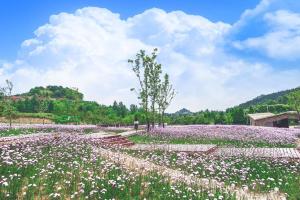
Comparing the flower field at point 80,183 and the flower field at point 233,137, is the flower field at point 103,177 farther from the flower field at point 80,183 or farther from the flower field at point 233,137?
the flower field at point 233,137

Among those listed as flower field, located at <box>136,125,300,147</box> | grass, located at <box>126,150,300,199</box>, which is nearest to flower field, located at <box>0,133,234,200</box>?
grass, located at <box>126,150,300,199</box>

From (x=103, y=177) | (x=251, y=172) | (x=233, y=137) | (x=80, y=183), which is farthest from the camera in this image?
(x=233, y=137)

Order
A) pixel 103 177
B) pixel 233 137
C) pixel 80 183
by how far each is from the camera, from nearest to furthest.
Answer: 1. pixel 80 183
2. pixel 103 177
3. pixel 233 137

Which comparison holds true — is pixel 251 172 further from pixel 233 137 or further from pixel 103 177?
pixel 233 137

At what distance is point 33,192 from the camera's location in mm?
12734

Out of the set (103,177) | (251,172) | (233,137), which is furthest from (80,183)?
(233,137)

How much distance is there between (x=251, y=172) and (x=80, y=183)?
8.58 meters

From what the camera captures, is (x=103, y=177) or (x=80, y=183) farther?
(x=103, y=177)

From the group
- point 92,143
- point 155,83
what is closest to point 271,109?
point 155,83

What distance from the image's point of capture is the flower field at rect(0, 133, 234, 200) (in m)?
12.7

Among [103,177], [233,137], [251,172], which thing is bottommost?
[251,172]

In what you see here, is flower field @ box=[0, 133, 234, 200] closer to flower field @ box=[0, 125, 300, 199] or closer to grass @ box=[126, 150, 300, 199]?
flower field @ box=[0, 125, 300, 199]

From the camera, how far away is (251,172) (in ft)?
61.6

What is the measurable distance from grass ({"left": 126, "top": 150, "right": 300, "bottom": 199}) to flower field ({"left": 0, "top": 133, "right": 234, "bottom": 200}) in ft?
4.88
